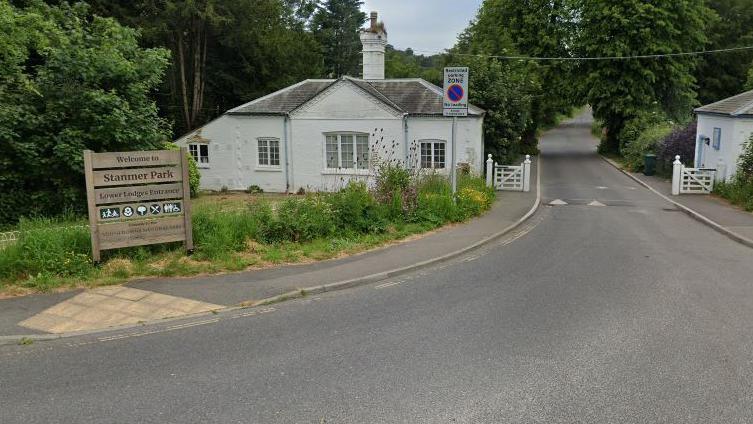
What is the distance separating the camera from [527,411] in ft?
17.2

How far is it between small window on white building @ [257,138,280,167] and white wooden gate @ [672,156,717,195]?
1730 cm

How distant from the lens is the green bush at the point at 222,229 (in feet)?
34.0

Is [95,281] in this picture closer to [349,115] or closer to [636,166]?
[349,115]

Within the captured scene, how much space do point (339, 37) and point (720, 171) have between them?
45564 mm

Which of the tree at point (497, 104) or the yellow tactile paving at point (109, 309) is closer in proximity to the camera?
the yellow tactile paving at point (109, 309)

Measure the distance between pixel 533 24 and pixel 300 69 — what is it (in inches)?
659

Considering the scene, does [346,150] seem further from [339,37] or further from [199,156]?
[339,37]

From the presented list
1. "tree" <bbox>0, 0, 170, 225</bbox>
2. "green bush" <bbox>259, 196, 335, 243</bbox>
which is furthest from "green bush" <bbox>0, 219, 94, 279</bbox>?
"tree" <bbox>0, 0, 170, 225</bbox>

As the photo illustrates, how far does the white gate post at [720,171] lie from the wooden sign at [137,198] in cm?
2150

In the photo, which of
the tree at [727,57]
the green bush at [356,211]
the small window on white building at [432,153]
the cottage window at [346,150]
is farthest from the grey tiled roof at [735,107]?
the tree at [727,57]

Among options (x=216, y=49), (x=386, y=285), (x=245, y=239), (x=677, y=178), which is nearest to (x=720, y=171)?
(x=677, y=178)

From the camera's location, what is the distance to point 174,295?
855 centimetres

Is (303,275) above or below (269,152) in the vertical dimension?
below

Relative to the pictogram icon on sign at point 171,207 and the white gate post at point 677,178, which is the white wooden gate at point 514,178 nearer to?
the white gate post at point 677,178
